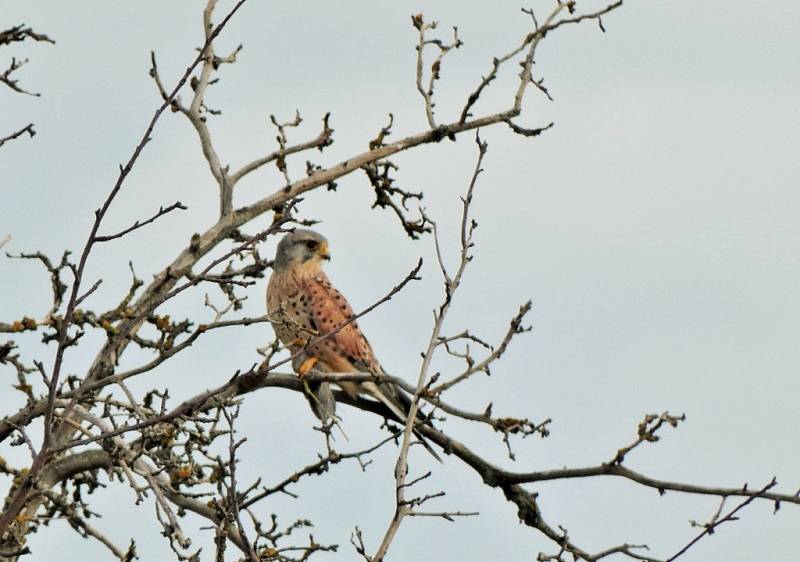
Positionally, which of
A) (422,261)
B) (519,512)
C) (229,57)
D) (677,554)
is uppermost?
(229,57)

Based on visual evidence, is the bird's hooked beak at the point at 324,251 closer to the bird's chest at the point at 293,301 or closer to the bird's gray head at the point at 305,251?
the bird's gray head at the point at 305,251

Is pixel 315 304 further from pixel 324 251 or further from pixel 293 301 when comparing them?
pixel 324 251

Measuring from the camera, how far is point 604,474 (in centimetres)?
570

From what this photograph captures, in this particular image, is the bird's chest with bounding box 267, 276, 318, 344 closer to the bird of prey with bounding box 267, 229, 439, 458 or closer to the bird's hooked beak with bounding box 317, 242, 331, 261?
the bird of prey with bounding box 267, 229, 439, 458

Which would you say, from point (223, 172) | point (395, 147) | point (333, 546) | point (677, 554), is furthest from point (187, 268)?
point (677, 554)

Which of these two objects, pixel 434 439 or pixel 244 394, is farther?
pixel 434 439

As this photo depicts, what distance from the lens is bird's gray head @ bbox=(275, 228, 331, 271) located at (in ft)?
30.0

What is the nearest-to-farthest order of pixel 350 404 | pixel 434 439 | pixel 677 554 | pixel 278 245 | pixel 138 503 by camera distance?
pixel 677 554 → pixel 138 503 → pixel 434 439 → pixel 350 404 → pixel 278 245

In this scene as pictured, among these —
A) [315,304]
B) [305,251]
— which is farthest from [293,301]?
[305,251]

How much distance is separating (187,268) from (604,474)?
2.47 metres

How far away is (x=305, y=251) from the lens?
9.19 m

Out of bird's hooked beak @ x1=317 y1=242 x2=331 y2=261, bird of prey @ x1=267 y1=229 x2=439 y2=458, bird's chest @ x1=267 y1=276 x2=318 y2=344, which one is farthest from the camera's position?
bird's hooked beak @ x1=317 y1=242 x2=331 y2=261

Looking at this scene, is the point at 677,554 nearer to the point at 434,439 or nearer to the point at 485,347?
the point at 485,347

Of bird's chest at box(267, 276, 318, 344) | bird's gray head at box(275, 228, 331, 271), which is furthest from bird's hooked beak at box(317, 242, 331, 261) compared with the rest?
bird's chest at box(267, 276, 318, 344)
